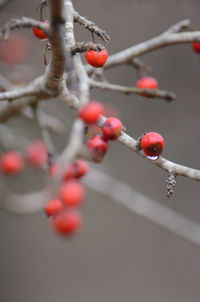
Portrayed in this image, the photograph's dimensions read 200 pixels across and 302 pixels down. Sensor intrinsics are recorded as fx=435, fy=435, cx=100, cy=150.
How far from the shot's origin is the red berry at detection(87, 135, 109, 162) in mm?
996

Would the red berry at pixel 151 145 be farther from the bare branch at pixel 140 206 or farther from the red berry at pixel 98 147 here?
the bare branch at pixel 140 206

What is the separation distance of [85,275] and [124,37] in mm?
1864

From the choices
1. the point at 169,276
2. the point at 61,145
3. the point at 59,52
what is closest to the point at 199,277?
the point at 169,276

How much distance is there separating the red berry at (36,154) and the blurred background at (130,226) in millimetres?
789

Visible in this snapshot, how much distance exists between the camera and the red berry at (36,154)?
7.52 feet

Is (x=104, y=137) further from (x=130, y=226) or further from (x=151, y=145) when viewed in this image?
(x=130, y=226)

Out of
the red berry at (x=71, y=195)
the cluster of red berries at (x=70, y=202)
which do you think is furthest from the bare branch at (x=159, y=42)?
the red berry at (x=71, y=195)

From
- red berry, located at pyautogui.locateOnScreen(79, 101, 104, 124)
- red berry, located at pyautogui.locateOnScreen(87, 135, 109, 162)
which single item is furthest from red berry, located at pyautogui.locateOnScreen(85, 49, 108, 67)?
red berry, located at pyautogui.locateOnScreen(79, 101, 104, 124)

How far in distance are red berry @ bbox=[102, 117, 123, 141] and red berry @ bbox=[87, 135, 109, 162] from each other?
44mm

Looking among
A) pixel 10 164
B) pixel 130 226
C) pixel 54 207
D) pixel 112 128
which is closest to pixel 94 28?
pixel 112 128

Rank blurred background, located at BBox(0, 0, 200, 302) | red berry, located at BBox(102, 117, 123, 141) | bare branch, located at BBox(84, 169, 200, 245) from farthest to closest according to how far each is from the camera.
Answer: blurred background, located at BBox(0, 0, 200, 302) < bare branch, located at BBox(84, 169, 200, 245) < red berry, located at BBox(102, 117, 123, 141)

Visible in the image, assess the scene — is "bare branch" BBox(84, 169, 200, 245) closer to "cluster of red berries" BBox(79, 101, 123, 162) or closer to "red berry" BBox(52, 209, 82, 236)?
"cluster of red berries" BBox(79, 101, 123, 162)

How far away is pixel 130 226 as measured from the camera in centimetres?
340

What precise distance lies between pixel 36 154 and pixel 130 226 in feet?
4.45
